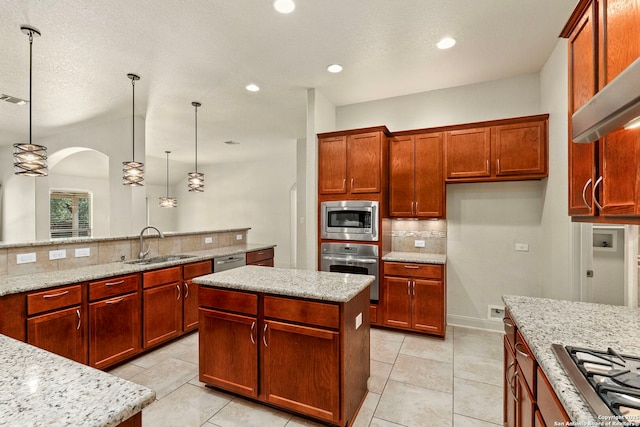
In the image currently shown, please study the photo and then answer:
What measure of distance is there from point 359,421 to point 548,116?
3397 millimetres

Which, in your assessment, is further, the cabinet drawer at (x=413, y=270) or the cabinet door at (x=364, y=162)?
the cabinet door at (x=364, y=162)

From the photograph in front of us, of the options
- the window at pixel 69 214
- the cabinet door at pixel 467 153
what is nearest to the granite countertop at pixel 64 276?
the cabinet door at pixel 467 153

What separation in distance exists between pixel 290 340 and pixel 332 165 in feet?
7.73

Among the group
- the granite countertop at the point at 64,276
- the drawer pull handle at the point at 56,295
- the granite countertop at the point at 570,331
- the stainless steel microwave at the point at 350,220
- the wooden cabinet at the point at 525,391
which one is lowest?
the wooden cabinet at the point at 525,391

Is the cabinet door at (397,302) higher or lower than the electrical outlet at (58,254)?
lower

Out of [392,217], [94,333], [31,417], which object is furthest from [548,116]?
[94,333]

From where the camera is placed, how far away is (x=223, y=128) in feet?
17.9

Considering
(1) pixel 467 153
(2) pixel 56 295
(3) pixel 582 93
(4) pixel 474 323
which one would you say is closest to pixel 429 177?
(1) pixel 467 153

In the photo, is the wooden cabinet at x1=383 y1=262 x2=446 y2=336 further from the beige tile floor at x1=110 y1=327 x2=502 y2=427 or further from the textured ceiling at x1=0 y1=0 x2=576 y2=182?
the textured ceiling at x1=0 y1=0 x2=576 y2=182

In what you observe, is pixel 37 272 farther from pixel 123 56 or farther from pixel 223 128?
pixel 223 128

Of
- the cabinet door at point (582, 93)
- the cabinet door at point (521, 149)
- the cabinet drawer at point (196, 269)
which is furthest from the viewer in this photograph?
the cabinet drawer at point (196, 269)

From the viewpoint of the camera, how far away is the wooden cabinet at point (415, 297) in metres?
3.32

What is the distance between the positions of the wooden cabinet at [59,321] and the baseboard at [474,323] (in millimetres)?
3916

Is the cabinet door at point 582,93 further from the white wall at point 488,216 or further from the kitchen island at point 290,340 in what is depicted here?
the white wall at point 488,216
